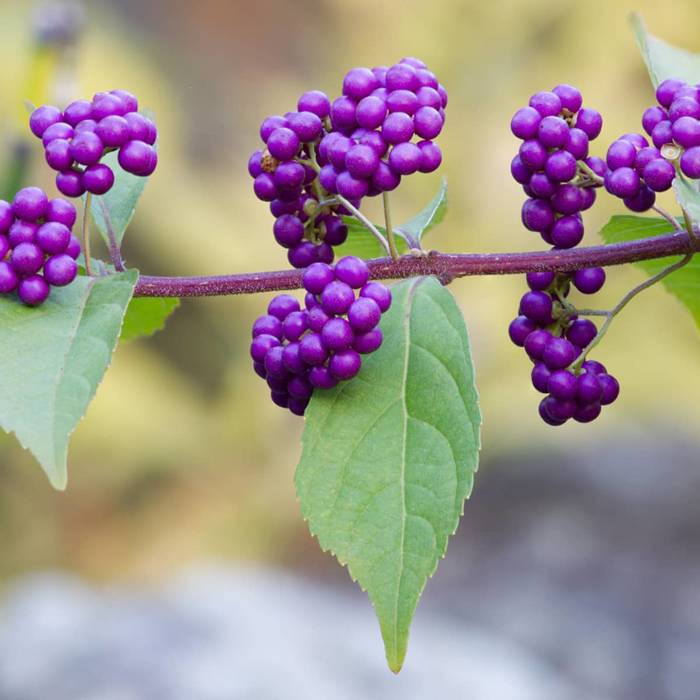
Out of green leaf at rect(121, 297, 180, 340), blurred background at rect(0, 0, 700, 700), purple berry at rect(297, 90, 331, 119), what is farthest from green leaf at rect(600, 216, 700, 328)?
blurred background at rect(0, 0, 700, 700)

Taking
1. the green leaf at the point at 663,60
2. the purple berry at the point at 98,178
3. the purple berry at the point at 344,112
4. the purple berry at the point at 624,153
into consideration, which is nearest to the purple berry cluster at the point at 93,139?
the purple berry at the point at 98,178

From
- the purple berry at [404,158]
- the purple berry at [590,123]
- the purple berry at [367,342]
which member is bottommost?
the purple berry at [367,342]

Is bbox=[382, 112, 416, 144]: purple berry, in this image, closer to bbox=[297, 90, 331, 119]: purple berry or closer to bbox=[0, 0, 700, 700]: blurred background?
bbox=[297, 90, 331, 119]: purple berry

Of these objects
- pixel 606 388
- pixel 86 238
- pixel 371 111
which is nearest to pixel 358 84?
pixel 371 111

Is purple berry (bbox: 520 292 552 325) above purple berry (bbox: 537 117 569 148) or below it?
below

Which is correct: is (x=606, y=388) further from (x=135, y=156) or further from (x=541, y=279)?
(x=135, y=156)

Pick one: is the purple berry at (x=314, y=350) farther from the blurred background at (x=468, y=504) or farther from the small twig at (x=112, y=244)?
the blurred background at (x=468, y=504)

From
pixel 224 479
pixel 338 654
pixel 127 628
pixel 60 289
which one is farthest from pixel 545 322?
pixel 224 479
